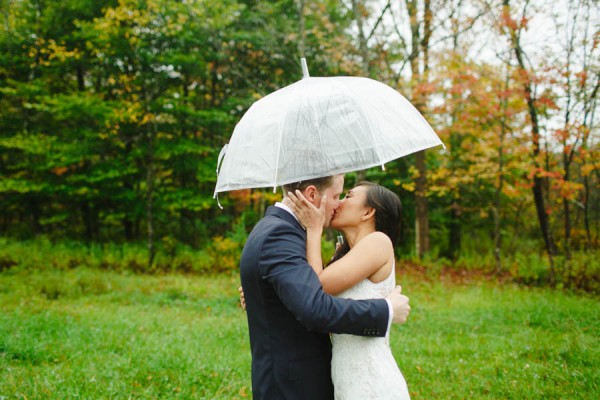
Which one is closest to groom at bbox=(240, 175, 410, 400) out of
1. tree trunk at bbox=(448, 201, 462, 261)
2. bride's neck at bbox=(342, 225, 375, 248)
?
bride's neck at bbox=(342, 225, 375, 248)

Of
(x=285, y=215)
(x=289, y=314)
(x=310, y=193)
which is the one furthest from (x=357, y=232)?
(x=289, y=314)

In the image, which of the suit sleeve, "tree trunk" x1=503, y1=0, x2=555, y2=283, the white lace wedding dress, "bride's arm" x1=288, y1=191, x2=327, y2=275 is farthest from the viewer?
"tree trunk" x1=503, y1=0, x2=555, y2=283

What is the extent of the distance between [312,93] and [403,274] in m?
11.1

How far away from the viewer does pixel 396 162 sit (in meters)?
16.7

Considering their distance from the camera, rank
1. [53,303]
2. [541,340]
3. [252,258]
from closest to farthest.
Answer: [252,258]
[541,340]
[53,303]

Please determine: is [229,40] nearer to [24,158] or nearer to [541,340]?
[24,158]

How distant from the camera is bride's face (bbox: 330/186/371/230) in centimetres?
245

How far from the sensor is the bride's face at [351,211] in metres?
2.45

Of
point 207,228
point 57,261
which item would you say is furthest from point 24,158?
point 207,228

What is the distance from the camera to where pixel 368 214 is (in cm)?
245

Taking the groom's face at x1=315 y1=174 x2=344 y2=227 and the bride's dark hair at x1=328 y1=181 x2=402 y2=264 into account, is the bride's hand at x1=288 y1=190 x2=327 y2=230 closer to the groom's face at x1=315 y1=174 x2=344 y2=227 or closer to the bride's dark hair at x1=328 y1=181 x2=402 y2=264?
the groom's face at x1=315 y1=174 x2=344 y2=227

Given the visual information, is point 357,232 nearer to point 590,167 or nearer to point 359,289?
point 359,289

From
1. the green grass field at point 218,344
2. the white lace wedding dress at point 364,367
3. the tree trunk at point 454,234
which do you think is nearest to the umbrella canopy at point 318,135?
the white lace wedding dress at point 364,367

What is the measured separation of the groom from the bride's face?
0.14 m
